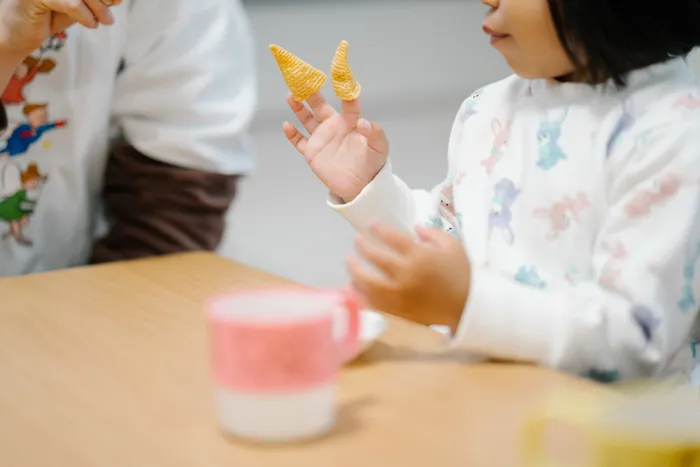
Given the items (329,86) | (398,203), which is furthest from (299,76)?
(329,86)

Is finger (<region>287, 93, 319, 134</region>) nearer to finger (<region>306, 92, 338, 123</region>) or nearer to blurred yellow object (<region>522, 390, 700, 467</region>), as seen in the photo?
finger (<region>306, 92, 338, 123</region>)

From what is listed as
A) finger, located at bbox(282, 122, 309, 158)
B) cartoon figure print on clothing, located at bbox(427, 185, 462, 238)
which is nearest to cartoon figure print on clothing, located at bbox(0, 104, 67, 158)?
finger, located at bbox(282, 122, 309, 158)

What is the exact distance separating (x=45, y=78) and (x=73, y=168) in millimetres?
117

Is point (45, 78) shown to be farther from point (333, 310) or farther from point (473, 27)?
point (473, 27)

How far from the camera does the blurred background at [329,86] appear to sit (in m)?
1.72

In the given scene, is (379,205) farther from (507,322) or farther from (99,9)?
(99,9)

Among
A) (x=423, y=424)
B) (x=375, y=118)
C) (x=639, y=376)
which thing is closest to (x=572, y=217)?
(x=639, y=376)

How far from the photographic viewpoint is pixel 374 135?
806 mm

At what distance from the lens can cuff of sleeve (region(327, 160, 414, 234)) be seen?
0.82 m

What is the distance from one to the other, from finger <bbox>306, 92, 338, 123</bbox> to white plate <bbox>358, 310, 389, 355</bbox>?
0.21 meters

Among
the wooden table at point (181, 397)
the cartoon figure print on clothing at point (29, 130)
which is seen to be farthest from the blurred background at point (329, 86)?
the wooden table at point (181, 397)

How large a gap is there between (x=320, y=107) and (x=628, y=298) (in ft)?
1.12

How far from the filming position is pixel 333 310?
Answer: 537mm

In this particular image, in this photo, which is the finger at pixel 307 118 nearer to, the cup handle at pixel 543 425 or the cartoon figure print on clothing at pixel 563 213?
the cartoon figure print on clothing at pixel 563 213
